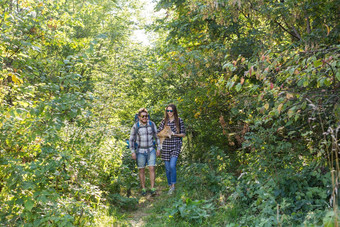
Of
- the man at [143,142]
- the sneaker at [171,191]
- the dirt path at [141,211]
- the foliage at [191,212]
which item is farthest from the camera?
the man at [143,142]

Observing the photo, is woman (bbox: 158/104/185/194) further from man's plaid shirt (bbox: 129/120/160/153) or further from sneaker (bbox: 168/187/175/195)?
man's plaid shirt (bbox: 129/120/160/153)

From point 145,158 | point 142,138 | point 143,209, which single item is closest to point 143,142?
point 142,138

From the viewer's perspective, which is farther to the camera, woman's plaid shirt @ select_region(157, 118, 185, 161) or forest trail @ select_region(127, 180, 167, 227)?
woman's plaid shirt @ select_region(157, 118, 185, 161)

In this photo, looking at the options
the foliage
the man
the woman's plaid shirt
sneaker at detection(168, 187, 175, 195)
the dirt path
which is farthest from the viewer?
the woman's plaid shirt

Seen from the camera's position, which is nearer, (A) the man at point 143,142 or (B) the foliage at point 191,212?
(B) the foliage at point 191,212

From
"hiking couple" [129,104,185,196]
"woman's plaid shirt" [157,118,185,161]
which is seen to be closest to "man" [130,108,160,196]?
"hiking couple" [129,104,185,196]

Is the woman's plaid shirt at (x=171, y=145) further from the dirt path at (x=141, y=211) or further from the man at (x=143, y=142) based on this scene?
the dirt path at (x=141, y=211)

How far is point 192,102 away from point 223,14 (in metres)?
2.68

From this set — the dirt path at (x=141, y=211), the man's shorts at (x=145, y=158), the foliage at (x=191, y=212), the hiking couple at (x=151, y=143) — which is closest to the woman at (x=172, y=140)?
the hiking couple at (x=151, y=143)

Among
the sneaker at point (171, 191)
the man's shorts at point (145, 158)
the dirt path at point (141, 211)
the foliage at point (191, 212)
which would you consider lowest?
the dirt path at point (141, 211)

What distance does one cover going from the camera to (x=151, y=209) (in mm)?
7023

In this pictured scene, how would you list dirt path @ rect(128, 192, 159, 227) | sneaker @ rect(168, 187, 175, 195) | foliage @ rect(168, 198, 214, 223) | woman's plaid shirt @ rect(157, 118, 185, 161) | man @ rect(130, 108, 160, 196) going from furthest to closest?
1. woman's plaid shirt @ rect(157, 118, 185, 161)
2. man @ rect(130, 108, 160, 196)
3. sneaker @ rect(168, 187, 175, 195)
4. dirt path @ rect(128, 192, 159, 227)
5. foliage @ rect(168, 198, 214, 223)

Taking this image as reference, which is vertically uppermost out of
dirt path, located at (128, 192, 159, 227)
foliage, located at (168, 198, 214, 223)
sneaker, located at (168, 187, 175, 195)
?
foliage, located at (168, 198, 214, 223)

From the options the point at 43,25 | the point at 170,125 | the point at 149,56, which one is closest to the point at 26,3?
the point at 43,25
